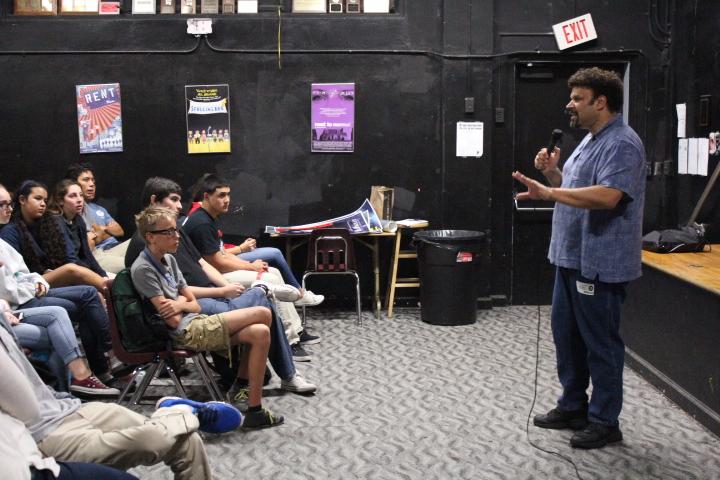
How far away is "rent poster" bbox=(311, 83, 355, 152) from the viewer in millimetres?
7453

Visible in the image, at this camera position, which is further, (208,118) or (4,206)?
(208,118)

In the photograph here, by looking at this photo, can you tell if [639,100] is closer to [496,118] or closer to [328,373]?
[496,118]

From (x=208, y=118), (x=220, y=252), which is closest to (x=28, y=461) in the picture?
(x=220, y=252)

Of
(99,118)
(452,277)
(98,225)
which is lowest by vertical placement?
(452,277)

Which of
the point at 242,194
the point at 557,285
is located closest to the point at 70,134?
the point at 242,194

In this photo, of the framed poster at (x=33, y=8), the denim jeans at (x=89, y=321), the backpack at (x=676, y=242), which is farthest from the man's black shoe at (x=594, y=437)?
the framed poster at (x=33, y=8)

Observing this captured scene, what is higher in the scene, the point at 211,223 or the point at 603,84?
the point at 603,84

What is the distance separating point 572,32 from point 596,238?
3883 millimetres

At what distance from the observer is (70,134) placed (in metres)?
7.38

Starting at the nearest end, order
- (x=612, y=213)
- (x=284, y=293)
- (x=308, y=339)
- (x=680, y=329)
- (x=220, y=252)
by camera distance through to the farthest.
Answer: (x=612, y=213) < (x=680, y=329) < (x=284, y=293) < (x=220, y=252) < (x=308, y=339)

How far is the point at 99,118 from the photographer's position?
7359mm

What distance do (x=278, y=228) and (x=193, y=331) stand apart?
114 inches

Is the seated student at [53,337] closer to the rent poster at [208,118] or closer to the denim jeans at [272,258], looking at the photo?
the denim jeans at [272,258]

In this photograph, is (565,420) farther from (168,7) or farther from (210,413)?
(168,7)
